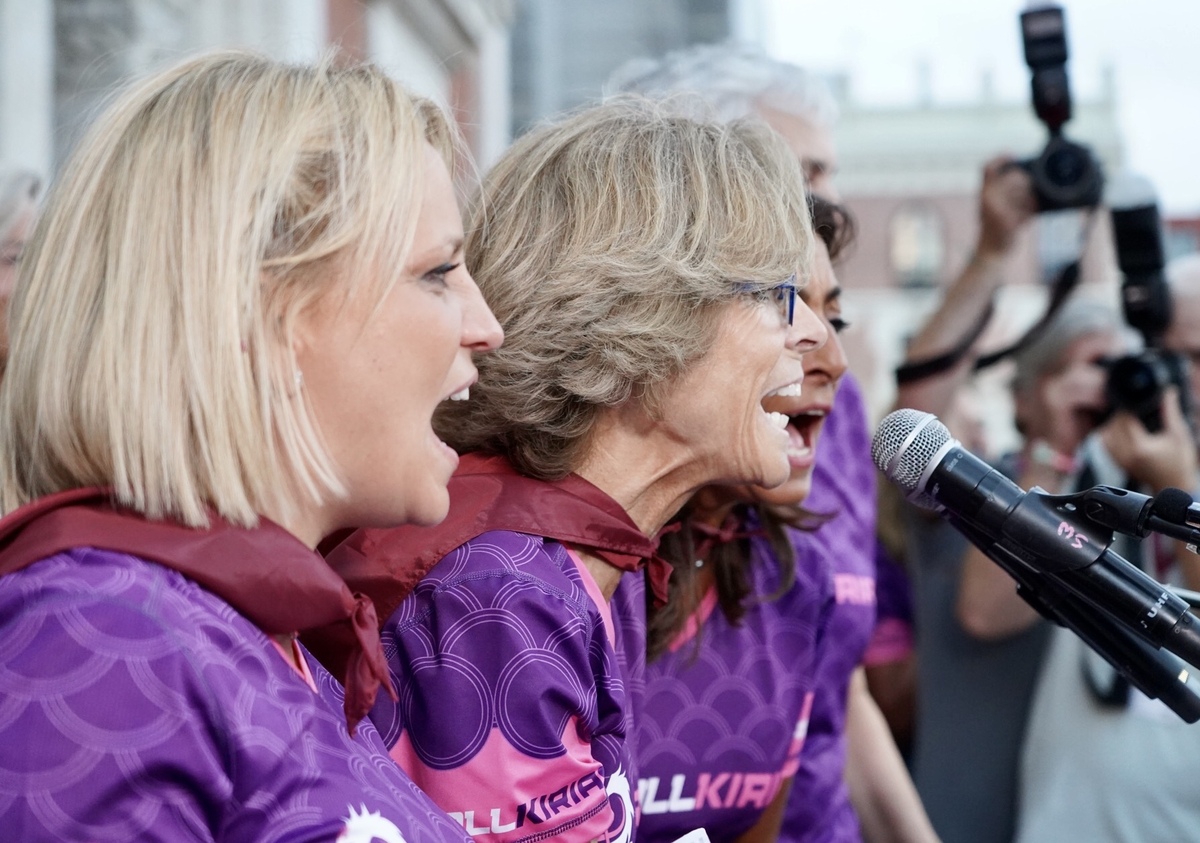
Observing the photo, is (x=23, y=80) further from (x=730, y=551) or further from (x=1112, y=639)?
(x=1112, y=639)

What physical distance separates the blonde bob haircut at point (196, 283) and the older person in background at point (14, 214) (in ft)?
3.91

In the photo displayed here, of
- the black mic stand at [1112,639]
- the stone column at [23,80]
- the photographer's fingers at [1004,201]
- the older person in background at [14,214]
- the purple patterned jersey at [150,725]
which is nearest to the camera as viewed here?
the purple patterned jersey at [150,725]

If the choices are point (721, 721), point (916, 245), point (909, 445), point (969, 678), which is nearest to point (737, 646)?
point (721, 721)

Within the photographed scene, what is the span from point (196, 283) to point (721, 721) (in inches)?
50.6

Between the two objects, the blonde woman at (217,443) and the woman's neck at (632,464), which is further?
the woman's neck at (632,464)

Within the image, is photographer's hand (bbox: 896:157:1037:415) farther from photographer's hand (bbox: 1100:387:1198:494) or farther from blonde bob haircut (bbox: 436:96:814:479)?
blonde bob haircut (bbox: 436:96:814:479)

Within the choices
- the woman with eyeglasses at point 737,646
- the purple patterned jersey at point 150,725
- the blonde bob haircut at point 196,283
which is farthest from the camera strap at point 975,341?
the purple patterned jersey at point 150,725

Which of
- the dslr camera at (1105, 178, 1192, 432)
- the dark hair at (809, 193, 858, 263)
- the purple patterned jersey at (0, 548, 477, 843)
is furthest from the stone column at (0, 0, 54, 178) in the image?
the purple patterned jersey at (0, 548, 477, 843)

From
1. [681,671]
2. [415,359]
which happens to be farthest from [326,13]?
[415,359]

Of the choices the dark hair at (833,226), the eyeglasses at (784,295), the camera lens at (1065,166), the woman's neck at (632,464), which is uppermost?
the camera lens at (1065,166)

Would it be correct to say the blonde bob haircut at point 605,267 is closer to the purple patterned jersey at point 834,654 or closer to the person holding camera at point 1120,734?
the purple patterned jersey at point 834,654

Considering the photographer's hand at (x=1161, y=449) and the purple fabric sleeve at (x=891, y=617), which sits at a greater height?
the photographer's hand at (x=1161, y=449)

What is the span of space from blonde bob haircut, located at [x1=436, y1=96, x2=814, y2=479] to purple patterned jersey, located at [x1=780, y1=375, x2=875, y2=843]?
0.76m

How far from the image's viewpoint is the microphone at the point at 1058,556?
4.92 feet
